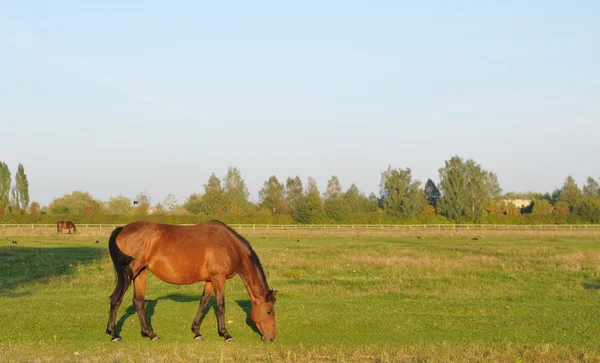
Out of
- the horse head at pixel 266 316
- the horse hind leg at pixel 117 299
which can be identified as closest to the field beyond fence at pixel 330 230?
the horse hind leg at pixel 117 299

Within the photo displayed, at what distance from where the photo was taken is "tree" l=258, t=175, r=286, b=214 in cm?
13475

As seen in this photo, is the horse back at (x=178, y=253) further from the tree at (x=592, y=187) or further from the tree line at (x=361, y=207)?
the tree at (x=592, y=187)

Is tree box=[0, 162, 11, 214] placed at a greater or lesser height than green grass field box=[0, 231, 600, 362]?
greater

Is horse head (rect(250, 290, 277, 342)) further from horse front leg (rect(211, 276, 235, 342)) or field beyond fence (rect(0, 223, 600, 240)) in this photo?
field beyond fence (rect(0, 223, 600, 240))

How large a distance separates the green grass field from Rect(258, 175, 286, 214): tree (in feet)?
346

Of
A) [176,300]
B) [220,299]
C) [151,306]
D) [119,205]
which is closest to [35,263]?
[176,300]

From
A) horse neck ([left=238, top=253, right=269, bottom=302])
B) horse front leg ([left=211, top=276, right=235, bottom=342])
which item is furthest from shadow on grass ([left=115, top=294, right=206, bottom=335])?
horse neck ([left=238, top=253, right=269, bottom=302])

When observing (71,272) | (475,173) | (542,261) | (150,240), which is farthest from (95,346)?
(475,173)

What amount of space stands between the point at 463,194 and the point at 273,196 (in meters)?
46.8

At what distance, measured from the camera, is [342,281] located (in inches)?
937

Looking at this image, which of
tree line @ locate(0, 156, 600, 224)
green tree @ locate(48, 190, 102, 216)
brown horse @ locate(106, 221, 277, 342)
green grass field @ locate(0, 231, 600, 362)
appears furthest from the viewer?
green tree @ locate(48, 190, 102, 216)

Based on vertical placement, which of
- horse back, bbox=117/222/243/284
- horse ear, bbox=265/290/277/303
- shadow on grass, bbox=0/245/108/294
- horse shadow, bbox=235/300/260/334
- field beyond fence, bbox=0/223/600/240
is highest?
horse back, bbox=117/222/243/284

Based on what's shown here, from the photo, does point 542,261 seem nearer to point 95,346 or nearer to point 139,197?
point 95,346

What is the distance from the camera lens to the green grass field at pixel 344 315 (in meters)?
11.2
